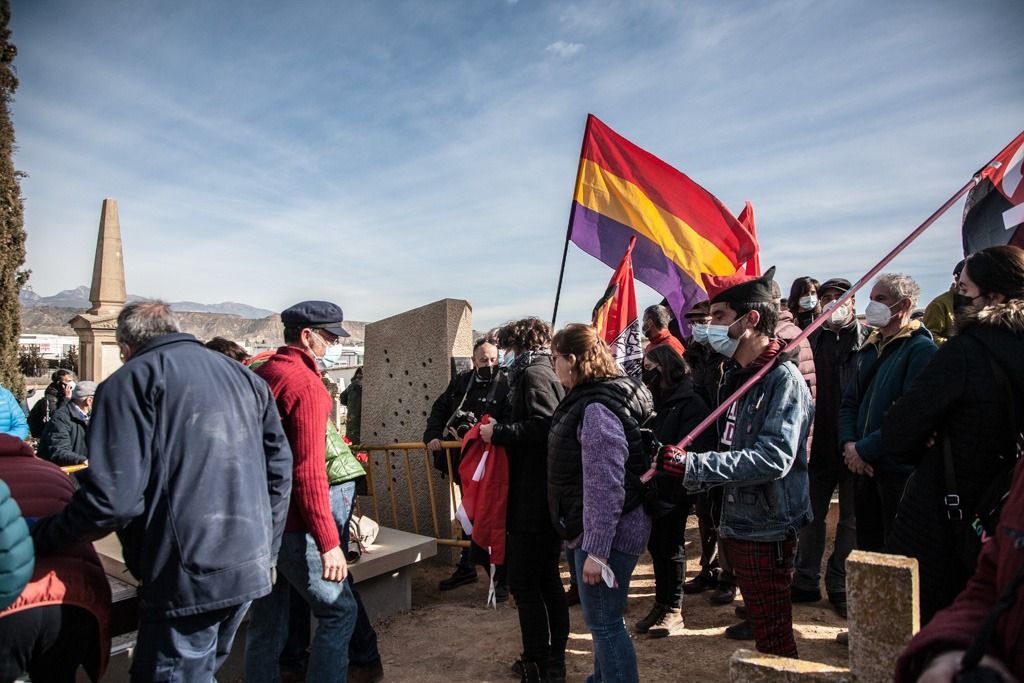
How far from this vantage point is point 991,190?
144 inches

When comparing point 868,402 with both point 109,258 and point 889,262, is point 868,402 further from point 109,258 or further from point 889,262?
point 109,258

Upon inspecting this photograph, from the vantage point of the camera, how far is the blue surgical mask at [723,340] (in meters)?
2.99

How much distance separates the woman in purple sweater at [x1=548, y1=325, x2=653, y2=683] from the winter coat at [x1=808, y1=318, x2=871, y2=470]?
7.60 ft

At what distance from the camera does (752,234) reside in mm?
5695

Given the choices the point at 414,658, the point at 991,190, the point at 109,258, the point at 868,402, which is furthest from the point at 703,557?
the point at 109,258

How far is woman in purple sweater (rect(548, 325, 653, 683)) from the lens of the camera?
2.67 meters

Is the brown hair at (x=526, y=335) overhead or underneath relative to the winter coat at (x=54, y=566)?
overhead

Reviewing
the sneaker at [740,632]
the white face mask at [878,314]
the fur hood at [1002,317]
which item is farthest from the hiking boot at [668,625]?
the fur hood at [1002,317]

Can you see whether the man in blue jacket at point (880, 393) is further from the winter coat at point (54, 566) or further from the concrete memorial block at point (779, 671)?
the winter coat at point (54, 566)

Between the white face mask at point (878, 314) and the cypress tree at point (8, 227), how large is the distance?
1375 cm

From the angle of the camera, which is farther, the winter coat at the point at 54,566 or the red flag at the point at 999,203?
the red flag at the point at 999,203

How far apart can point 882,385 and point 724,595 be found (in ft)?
6.48

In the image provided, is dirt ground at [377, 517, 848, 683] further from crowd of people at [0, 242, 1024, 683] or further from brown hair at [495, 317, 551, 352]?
brown hair at [495, 317, 551, 352]

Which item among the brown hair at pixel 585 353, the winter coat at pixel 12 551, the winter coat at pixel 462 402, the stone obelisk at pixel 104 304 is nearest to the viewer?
the winter coat at pixel 12 551
